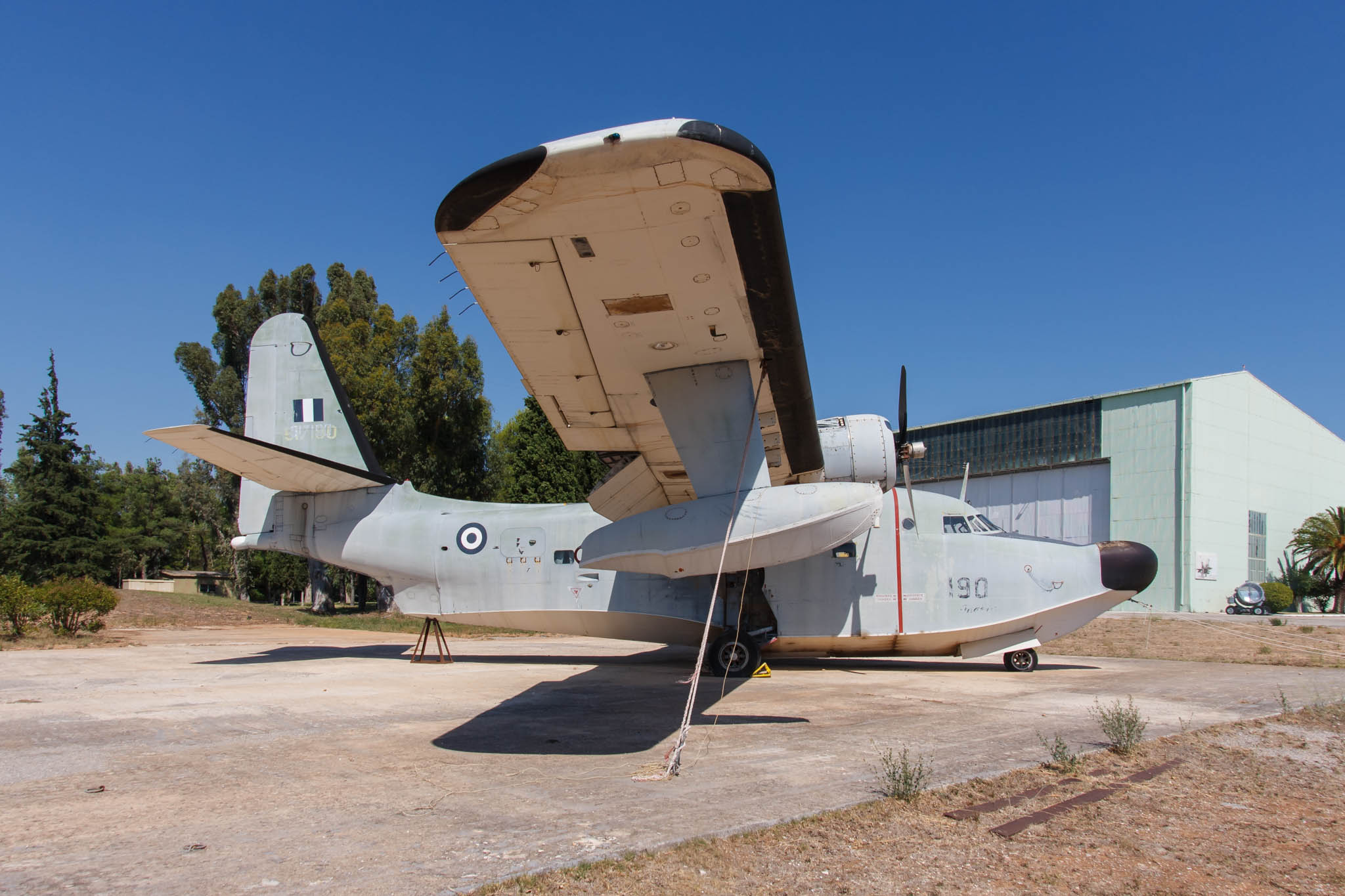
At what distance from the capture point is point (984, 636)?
13438mm

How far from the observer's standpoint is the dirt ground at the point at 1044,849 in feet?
12.3

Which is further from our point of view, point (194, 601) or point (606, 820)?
point (194, 601)

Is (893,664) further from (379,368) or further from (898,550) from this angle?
(379,368)

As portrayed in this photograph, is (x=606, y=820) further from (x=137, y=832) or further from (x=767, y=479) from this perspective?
(x=767, y=479)

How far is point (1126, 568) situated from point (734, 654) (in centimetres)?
654

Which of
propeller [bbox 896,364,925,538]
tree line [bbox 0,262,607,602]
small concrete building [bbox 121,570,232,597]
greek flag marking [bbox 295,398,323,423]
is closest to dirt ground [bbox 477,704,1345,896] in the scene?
propeller [bbox 896,364,925,538]

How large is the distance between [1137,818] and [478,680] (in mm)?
9433

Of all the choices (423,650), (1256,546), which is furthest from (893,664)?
(1256,546)

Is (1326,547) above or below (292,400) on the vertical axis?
below

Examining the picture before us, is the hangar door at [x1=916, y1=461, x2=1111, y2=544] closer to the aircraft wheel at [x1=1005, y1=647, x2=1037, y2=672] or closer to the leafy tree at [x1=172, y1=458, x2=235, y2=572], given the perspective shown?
the aircraft wheel at [x1=1005, y1=647, x2=1037, y2=672]

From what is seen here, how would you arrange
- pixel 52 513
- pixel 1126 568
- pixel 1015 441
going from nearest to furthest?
pixel 1126 568 → pixel 52 513 → pixel 1015 441

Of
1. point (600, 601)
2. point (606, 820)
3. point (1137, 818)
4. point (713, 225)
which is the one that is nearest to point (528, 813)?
point (606, 820)

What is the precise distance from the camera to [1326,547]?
46531 mm

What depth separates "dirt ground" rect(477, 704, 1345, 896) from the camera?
12.3 feet
